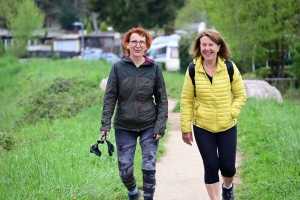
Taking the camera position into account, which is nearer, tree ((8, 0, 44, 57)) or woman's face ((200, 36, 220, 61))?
woman's face ((200, 36, 220, 61))

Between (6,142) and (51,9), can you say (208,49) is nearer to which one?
(6,142)

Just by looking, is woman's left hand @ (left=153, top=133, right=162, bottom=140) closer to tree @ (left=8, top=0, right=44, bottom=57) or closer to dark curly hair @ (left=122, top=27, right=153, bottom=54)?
dark curly hair @ (left=122, top=27, right=153, bottom=54)

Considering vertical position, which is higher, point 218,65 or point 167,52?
point 218,65

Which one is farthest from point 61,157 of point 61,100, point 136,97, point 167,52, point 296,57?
point 167,52

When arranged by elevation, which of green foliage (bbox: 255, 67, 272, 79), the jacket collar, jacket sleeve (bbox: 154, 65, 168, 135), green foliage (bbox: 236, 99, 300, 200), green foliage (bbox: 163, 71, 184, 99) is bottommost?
green foliage (bbox: 163, 71, 184, 99)

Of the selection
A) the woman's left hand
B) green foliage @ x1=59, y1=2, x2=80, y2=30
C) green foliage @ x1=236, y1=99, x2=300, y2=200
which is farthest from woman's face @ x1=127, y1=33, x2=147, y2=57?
green foliage @ x1=59, y1=2, x2=80, y2=30

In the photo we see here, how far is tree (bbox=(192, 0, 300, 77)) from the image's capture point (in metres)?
20.0

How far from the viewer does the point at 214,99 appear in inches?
221

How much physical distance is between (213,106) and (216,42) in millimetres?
645

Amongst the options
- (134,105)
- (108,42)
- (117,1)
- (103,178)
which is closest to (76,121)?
(103,178)

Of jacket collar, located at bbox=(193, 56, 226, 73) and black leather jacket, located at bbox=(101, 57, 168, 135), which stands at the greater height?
jacket collar, located at bbox=(193, 56, 226, 73)

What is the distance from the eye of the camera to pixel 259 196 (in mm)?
6355

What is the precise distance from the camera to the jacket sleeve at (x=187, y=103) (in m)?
5.76

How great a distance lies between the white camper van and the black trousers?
90.8ft
